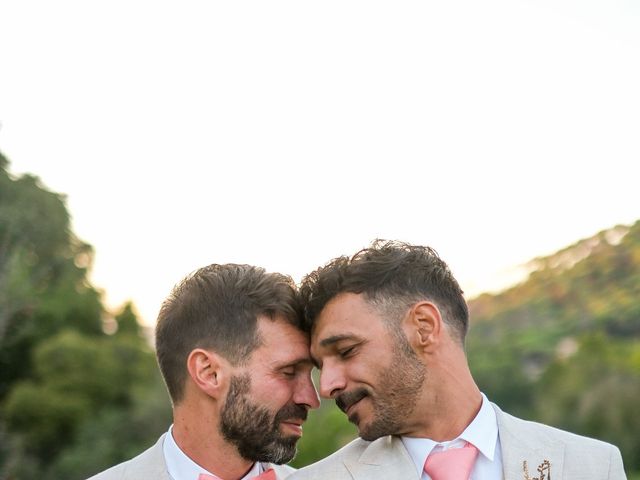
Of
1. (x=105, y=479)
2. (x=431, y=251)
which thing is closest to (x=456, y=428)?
(x=431, y=251)

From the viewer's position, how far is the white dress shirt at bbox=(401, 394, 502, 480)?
412 centimetres

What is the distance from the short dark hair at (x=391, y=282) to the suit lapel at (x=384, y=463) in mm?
557

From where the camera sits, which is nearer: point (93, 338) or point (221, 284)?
point (221, 284)

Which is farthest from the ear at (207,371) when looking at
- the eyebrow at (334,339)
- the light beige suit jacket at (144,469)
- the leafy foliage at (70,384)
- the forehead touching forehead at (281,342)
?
the leafy foliage at (70,384)

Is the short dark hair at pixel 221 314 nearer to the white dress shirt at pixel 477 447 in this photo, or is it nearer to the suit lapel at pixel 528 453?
the white dress shirt at pixel 477 447

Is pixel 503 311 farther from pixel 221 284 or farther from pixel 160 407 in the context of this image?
pixel 221 284

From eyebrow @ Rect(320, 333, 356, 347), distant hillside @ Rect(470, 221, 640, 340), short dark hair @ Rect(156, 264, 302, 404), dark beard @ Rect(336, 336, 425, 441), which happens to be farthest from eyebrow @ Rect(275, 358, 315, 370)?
distant hillside @ Rect(470, 221, 640, 340)

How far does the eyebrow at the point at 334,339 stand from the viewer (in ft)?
13.4

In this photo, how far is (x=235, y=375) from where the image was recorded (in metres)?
4.38

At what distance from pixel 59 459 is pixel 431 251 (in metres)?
27.1

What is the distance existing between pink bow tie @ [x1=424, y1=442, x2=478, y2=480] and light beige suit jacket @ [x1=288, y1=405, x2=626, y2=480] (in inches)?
3.0

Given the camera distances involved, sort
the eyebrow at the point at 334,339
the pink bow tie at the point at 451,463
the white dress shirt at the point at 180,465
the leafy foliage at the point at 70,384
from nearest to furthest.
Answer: the pink bow tie at the point at 451,463
the eyebrow at the point at 334,339
the white dress shirt at the point at 180,465
the leafy foliage at the point at 70,384

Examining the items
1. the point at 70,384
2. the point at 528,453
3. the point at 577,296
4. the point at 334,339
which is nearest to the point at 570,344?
the point at 577,296

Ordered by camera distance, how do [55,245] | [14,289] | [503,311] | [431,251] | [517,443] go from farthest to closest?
[503,311] < [55,245] < [14,289] < [431,251] < [517,443]
